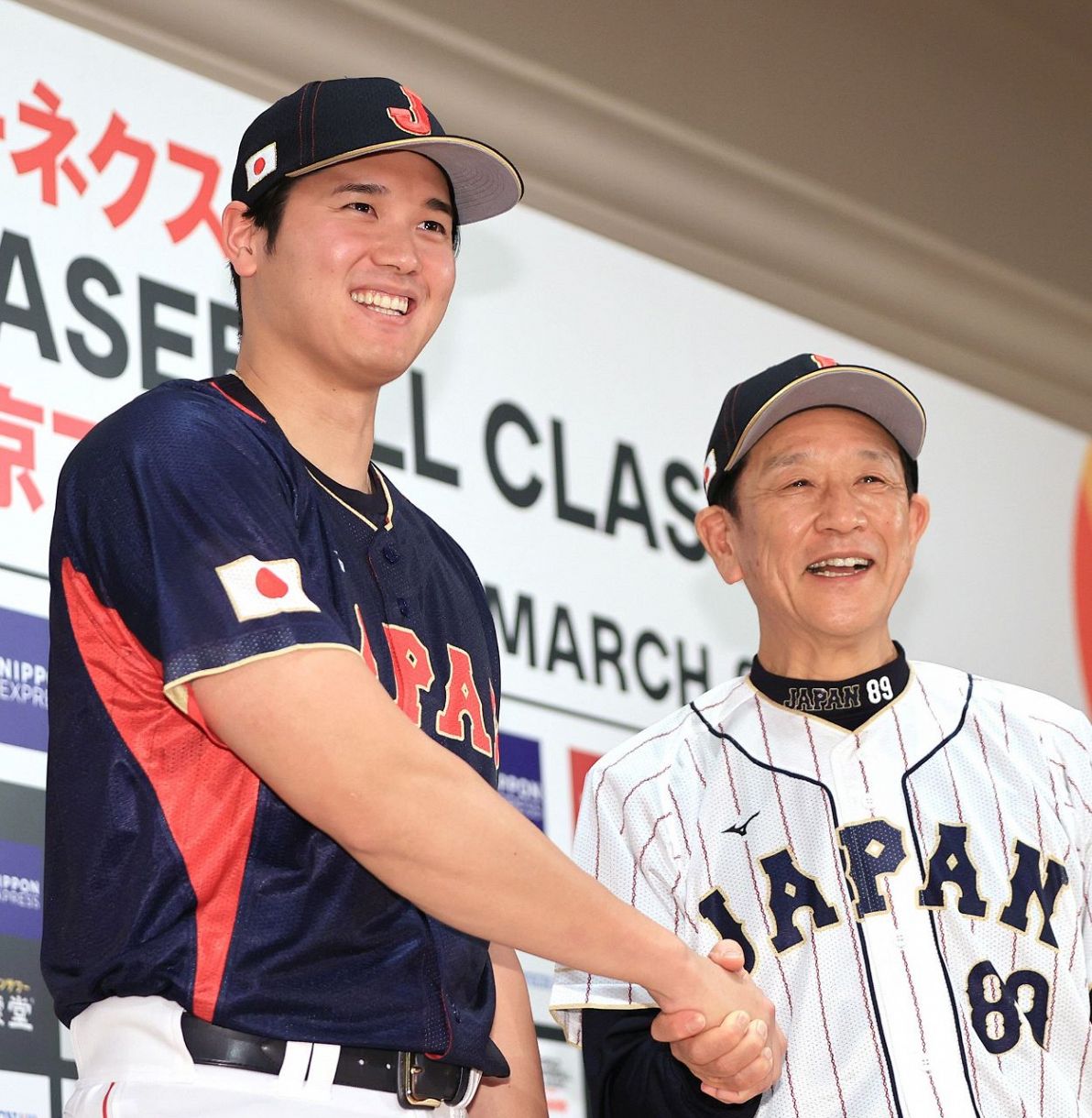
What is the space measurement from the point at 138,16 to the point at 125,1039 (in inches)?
74.5

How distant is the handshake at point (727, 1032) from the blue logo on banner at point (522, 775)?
1.16 m

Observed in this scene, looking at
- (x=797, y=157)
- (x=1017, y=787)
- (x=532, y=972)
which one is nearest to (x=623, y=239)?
(x=797, y=157)

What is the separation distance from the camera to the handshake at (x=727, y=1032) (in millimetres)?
1703

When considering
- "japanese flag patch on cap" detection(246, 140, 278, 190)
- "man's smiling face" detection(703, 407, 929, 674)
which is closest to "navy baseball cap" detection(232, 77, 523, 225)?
"japanese flag patch on cap" detection(246, 140, 278, 190)

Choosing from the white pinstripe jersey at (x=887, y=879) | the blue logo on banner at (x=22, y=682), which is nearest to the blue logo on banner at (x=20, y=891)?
the blue logo on banner at (x=22, y=682)

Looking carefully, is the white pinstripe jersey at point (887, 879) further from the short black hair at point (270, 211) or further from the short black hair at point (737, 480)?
the short black hair at point (270, 211)

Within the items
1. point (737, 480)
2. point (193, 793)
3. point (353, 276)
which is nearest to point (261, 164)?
point (353, 276)

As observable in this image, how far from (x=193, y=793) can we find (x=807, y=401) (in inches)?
43.9

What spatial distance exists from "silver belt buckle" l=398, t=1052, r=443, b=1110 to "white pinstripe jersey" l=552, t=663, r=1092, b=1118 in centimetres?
56

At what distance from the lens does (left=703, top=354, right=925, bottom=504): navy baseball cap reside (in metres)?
2.42

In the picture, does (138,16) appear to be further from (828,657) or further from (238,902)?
(238,902)

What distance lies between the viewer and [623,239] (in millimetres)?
3664

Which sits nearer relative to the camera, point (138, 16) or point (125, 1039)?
point (125, 1039)

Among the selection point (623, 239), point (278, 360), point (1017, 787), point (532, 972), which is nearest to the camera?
point (278, 360)
